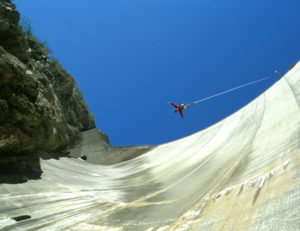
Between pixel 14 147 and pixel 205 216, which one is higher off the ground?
pixel 14 147

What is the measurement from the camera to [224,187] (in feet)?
8.16

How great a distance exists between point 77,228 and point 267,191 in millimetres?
2080

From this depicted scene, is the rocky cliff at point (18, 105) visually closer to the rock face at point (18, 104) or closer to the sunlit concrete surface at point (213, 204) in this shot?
the rock face at point (18, 104)

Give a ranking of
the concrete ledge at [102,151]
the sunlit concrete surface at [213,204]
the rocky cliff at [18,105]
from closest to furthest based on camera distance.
A: the sunlit concrete surface at [213,204] < the rocky cliff at [18,105] < the concrete ledge at [102,151]

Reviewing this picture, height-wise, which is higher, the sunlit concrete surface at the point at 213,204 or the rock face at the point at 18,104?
the rock face at the point at 18,104

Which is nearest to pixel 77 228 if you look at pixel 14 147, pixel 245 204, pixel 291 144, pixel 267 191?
pixel 245 204

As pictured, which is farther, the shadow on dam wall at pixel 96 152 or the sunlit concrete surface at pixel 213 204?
the shadow on dam wall at pixel 96 152

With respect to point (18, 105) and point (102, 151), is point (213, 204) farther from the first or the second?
point (102, 151)

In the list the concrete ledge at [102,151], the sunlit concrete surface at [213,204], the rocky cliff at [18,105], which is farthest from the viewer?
the concrete ledge at [102,151]

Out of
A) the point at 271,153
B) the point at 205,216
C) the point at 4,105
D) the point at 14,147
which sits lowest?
the point at 205,216

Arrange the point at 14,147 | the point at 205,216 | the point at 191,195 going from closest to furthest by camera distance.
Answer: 1. the point at 205,216
2. the point at 191,195
3. the point at 14,147

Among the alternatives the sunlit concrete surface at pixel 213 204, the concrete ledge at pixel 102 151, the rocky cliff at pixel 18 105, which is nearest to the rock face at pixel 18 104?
the rocky cliff at pixel 18 105

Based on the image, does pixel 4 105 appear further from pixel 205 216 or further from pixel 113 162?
pixel 113 162

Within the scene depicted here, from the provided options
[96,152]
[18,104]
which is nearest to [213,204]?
[18,104]
